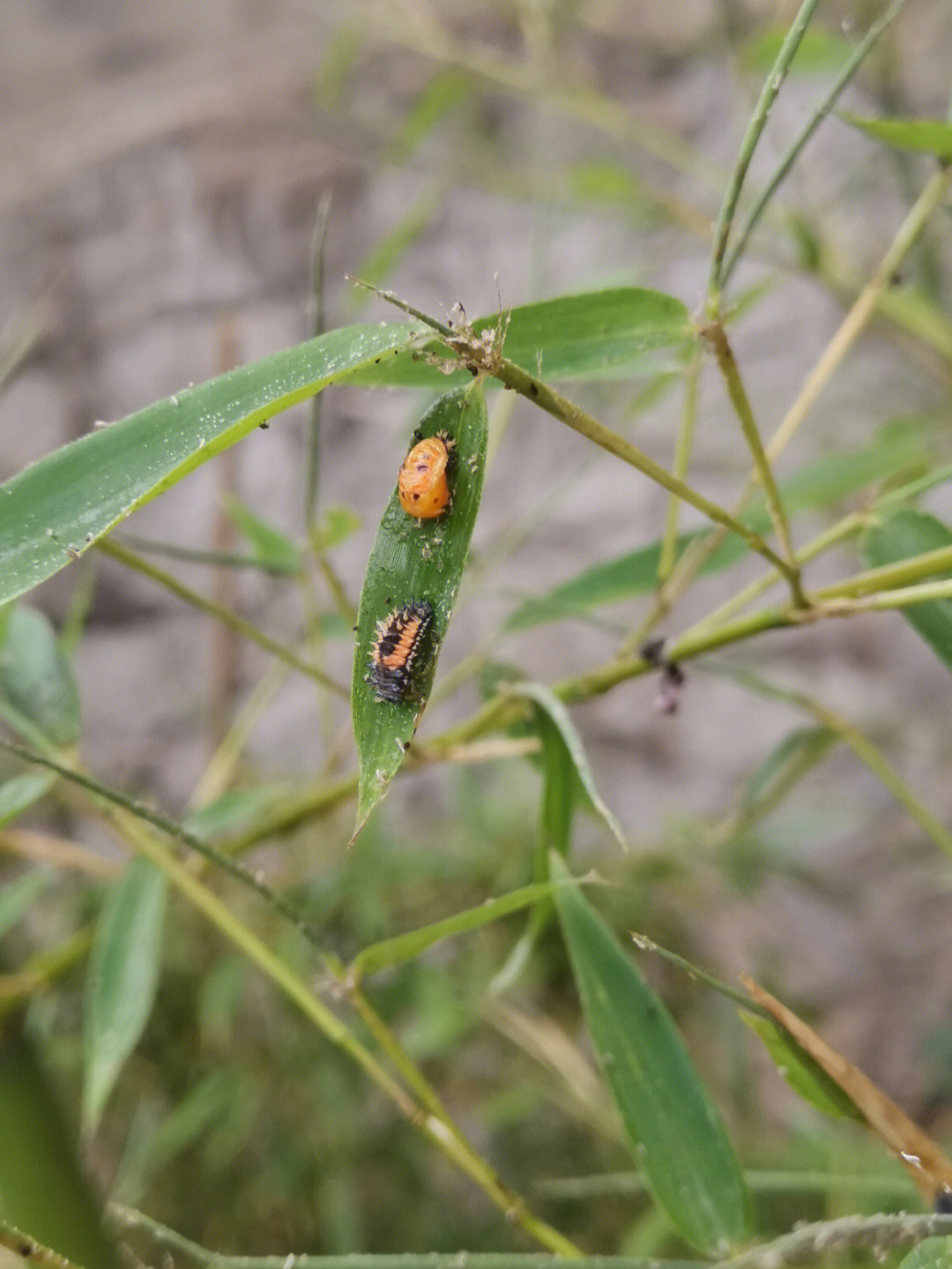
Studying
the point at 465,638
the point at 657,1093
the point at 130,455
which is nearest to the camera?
the point at 130,455

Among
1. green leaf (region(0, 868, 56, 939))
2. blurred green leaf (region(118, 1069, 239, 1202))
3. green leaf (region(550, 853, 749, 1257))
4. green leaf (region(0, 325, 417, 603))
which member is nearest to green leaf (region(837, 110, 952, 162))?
green leaf (region(0, 325, 417, 603))

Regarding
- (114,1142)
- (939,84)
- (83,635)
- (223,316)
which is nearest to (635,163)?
(939,84)

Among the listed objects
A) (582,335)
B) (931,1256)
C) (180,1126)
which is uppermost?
(582,335)

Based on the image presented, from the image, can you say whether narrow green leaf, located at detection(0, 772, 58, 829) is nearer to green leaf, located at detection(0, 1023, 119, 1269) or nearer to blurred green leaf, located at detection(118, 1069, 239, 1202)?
green leaf, located at detection(0, 1023, 119, 1269)

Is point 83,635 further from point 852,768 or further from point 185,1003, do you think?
point 852,768

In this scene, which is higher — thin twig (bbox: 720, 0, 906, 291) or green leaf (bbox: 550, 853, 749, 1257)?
thin twig (bbox: 720, 0, 906, 291)

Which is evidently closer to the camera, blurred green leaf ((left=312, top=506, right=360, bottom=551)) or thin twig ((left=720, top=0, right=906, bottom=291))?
thin twig ((left=720, top=0, right=906, bottom=291))

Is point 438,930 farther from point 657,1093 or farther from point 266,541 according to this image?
point 266,541

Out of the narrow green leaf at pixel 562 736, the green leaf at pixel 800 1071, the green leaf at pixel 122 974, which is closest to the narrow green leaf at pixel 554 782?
the narrow green leaf at pixel 562 736

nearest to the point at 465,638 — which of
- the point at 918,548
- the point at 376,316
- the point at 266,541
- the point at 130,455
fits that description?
the point at 376,316
